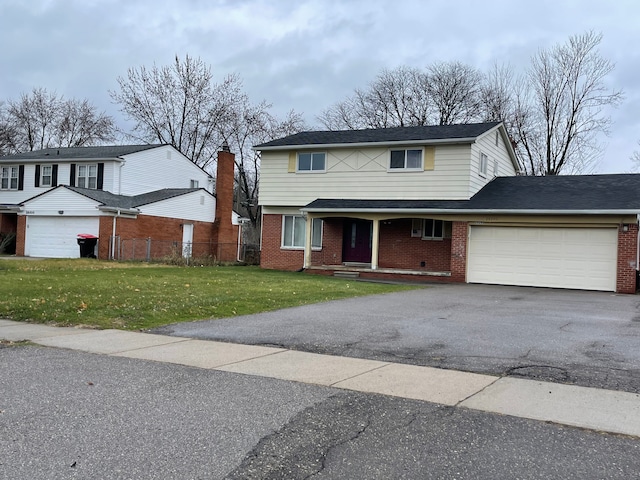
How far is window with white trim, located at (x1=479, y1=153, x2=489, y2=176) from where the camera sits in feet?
79.2

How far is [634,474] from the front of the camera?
4.02m

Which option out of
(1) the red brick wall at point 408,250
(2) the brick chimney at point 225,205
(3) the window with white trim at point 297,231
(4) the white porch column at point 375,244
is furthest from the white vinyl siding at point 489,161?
(2) the brick chimney at point 225,205

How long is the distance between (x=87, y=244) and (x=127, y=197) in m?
4.76

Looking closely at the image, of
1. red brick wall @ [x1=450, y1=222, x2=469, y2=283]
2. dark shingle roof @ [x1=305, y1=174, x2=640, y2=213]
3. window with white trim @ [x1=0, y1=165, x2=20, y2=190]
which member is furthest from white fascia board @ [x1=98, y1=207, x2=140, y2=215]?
red brick wall @ [x1=450, y1=222, x2=469, y2=283]

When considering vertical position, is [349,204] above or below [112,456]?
above

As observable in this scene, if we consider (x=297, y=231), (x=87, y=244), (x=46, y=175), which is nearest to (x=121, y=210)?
(x=87, y=244)

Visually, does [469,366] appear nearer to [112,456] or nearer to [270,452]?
[270,452]

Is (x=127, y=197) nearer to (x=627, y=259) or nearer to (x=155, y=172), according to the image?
(x=155, y=172)

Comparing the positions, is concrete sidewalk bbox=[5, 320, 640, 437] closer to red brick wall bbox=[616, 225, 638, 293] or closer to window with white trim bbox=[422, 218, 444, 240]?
red brick wall bbox=[616, 225, 638, 293]

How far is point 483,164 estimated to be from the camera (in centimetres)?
2445

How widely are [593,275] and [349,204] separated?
9.51 m

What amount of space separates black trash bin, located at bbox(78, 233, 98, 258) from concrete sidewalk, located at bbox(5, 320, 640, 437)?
2243cm

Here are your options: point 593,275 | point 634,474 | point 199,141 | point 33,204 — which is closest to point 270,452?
point 634,474

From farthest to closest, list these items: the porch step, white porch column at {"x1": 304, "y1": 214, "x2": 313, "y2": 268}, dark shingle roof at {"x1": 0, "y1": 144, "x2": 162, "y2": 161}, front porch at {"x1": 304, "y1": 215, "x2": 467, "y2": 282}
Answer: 1. dark shingle roof at {"x1": 0, "y1": 144, "x2": 162, "y2": 161}
2. white porch column at {"x1": 304, "y1": 214, "x2": 313, "y2": 268}
3. the porch step
4. front porch at {"x1": 304, "y1": 215, "x2": 467, "y2": 282}
